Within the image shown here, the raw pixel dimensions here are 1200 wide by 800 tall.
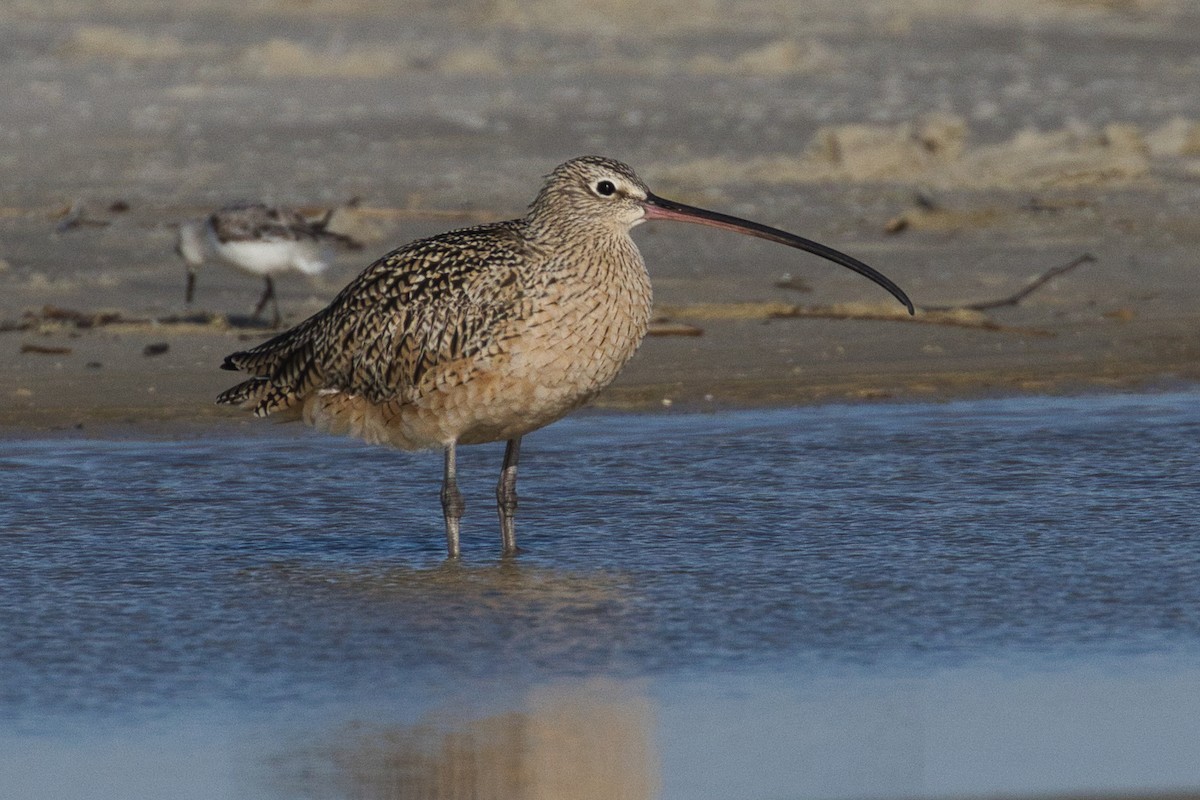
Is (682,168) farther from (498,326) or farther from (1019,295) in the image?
(498,326)

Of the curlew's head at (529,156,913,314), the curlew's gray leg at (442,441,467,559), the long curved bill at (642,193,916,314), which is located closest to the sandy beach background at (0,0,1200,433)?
the long curved bill at (642,193,916,314)

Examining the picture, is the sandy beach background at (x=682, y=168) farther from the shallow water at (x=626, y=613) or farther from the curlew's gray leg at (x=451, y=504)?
the curlew's gray leg at (x=451, y=504)

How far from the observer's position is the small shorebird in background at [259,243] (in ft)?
34.2

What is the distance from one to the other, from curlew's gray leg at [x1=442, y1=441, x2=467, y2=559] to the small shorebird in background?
149 inches

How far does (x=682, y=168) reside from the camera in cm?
1435

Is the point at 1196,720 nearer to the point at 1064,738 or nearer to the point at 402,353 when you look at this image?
the point at 1064,738

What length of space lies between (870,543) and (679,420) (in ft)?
6.83

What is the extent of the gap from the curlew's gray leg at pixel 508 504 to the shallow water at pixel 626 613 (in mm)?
93

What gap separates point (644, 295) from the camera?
645 cm

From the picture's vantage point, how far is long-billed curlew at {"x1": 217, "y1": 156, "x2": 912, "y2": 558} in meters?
6.27

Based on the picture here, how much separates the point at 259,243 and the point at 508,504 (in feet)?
13.7

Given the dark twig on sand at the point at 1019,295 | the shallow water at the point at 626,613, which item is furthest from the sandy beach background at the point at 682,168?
the shallow water at the point at 626,613

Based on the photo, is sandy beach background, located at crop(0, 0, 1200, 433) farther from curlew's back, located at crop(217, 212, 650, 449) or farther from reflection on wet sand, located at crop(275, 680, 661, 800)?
reflection on wet sand, located at crop(275, 680, 661, 800)

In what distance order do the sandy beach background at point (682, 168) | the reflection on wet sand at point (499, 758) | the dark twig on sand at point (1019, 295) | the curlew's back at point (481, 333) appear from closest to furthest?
the reflection on wet sand at point (499, 758)
the curlew's back at point (481, 333)
the sandy beach background at point (682, 168)
the dark twig on sand at point (1019, 295)
